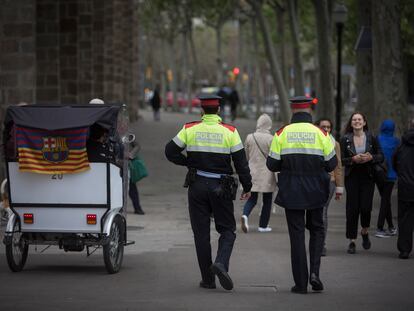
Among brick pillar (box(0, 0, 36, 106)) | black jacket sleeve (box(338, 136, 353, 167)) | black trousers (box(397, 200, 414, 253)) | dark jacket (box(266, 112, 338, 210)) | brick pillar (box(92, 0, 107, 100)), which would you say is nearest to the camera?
dark jacket (box(266, 112, 338, 210))

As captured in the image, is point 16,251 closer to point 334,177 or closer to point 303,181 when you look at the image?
point 303,181

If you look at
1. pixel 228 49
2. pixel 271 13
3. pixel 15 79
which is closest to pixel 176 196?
pixel 15 79

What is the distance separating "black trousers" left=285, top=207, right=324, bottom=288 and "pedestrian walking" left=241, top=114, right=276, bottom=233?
4666 millimetres

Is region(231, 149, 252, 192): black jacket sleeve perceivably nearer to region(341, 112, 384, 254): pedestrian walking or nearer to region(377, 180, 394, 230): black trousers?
region(341, 112, 384, 254): pedestrian walking

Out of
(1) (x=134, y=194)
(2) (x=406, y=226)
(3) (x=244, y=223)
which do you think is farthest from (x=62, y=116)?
(1) (x=134, y=194)

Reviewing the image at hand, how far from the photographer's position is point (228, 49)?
130750 millimetres

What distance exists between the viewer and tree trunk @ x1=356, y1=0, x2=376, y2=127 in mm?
27516

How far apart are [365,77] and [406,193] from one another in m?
14.7

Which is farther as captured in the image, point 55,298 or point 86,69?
point 86,69

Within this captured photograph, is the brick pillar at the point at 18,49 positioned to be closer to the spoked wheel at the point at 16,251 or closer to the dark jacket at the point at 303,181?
the spoked wheel at the point at 16,251

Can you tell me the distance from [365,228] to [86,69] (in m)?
21.1

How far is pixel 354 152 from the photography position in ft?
44.9

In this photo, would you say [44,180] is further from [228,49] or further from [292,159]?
[228,49]

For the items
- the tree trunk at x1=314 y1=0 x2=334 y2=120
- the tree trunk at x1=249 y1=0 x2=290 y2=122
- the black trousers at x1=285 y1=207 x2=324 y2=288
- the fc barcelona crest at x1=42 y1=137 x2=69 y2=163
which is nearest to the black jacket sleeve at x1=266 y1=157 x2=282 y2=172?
the black trousers at x1=285 y1=207 x2=324 y2=288
